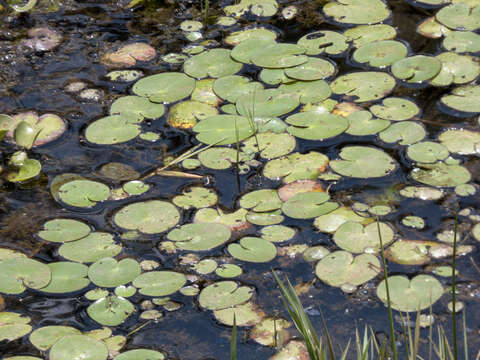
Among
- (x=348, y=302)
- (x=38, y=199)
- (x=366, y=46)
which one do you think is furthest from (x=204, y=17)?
(x=348, y=302)

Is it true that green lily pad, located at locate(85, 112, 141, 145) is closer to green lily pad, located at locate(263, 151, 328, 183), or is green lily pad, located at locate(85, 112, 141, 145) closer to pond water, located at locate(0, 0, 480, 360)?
pond water, located at locate(0, 0, 480, 360)

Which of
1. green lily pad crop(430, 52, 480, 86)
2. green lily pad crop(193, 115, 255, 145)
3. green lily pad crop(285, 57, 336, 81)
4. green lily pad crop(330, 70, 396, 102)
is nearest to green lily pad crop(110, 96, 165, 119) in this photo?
green lily pad crop(193, 115, 255, 145)

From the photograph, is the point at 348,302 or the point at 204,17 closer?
the point at 348,302

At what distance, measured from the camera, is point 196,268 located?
2295 mm

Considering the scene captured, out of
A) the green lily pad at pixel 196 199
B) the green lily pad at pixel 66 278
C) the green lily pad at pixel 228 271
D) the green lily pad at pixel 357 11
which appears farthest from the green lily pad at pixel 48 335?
the green lily pad at pixel 357 11

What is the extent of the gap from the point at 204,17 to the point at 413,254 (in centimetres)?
184

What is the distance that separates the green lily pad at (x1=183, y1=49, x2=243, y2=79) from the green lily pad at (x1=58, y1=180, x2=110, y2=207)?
2.67 feet

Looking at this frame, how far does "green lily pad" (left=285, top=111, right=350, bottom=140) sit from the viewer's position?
2.77 meters

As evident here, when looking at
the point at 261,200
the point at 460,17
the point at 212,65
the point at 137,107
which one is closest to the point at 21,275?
the point at 261,200

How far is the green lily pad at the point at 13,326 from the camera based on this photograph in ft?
6.89

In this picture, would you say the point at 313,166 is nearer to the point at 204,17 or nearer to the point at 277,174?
the point at 277,174

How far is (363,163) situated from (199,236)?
2.32 feet

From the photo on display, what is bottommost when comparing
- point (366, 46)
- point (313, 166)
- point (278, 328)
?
point (278, 328)

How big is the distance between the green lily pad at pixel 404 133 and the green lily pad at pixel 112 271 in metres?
1.14
